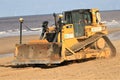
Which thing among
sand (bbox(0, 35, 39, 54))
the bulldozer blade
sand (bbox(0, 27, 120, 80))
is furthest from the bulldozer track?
sand (bbox(0, 35, 39, 54))

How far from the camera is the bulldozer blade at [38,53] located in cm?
1653

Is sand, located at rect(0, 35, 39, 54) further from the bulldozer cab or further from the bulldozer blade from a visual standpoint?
the bulldozer blade

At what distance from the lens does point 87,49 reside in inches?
717

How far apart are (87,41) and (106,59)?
1105mm

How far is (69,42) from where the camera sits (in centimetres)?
1747

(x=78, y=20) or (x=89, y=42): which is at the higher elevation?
(x=78, y=20)

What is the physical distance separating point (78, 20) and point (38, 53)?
8.44 feet

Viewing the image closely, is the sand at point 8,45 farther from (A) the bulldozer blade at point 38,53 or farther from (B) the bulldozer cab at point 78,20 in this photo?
(A) the bulldozer blade at point 38,53

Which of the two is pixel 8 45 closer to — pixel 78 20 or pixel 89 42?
pixel 78 20

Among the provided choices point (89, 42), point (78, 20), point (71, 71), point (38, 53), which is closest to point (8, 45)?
point (78, 20)

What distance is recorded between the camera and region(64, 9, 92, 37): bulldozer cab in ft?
59.9

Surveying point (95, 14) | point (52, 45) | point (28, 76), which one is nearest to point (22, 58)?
point (52, 45)

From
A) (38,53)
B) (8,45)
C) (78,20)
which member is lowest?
(8,45)

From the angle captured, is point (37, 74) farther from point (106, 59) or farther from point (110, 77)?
point (106, 59)
